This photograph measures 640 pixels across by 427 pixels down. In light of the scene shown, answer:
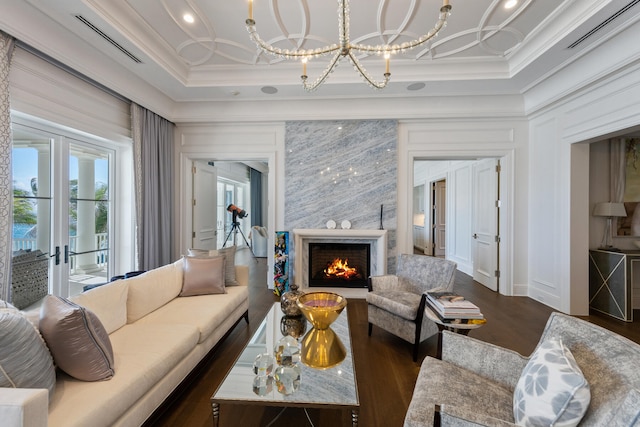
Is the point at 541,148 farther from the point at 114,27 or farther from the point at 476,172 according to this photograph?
the point at 114,27

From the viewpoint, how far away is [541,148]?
378 centimetres

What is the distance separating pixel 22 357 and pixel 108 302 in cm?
81

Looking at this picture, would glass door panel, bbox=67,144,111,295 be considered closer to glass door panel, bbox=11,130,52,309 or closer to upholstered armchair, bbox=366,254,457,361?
glass door panel, bbox=11,130,52,309

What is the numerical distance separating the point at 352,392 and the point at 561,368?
876mm

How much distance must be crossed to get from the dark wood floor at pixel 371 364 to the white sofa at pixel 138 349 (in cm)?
18

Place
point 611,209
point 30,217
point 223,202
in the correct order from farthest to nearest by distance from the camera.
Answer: point 223,202, point 611,209, point 30,217

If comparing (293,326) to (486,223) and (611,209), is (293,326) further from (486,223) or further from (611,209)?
(611,209)

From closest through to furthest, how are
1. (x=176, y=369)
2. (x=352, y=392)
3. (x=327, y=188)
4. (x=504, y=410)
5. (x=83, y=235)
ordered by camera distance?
(x=504, y=410) → (x=352, y=392) → (x=176, y=369) → (x=83, y=235) → (x=327, y=188)

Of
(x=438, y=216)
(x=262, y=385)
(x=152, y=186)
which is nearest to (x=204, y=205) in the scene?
(x=152, y=186)

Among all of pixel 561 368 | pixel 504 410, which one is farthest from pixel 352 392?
pixel 561 368

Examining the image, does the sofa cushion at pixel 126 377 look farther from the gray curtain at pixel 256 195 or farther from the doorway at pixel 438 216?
the doorway at pixel 438 216

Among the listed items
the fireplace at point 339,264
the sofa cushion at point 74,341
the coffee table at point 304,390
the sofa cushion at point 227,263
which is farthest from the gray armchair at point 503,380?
the fireplace at point 339,264

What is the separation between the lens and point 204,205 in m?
4.79

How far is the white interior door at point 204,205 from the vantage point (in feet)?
15.0
